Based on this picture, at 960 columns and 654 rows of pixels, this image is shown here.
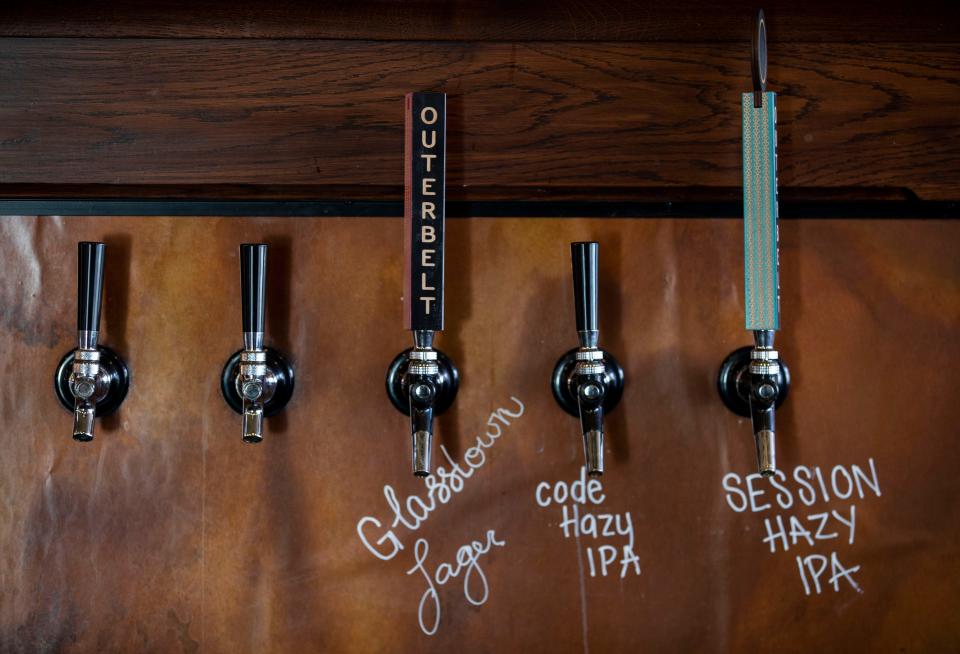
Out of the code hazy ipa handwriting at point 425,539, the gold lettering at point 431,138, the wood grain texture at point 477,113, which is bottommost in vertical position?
the code hazy ipa handwriting at point 425,539

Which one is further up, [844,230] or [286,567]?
[844,230]

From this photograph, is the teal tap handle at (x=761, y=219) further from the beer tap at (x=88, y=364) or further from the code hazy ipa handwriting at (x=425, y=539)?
the beer tap at (x=88, y=364)

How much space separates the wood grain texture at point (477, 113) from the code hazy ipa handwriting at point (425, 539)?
13.5 inches

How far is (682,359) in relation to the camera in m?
1.17

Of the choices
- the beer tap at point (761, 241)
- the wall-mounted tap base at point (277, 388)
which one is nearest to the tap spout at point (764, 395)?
the beer tap at point (761, 241)

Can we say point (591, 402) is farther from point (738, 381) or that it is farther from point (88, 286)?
point (88, 286)

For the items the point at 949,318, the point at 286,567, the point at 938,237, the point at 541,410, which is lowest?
the point at 286,567

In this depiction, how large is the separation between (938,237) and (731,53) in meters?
0.38

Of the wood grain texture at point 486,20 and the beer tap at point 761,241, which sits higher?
the wood grain texture at point 486,20

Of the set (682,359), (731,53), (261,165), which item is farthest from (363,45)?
(682,359)

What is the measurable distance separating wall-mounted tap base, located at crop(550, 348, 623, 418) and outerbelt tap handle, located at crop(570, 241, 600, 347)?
6cm

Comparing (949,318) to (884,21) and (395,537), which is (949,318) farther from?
(395,537)

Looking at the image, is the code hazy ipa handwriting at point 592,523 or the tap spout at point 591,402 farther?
the code hazy ipa handwriting at point 592,523

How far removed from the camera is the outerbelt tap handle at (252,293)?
1.08 meters
